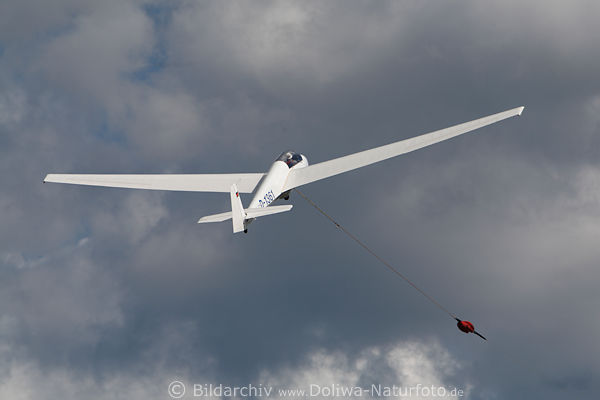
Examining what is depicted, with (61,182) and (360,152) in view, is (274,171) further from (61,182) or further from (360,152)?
(61,182)

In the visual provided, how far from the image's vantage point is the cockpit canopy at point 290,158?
50.8 metres

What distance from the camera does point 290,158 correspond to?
168ft

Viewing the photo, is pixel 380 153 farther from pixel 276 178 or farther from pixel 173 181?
pixel 173 181

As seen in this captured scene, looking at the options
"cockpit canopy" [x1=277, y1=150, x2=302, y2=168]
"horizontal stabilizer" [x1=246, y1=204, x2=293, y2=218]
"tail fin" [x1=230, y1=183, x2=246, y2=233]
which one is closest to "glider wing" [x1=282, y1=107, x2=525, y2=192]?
"cockpit canopy" [x1=277, y1=150, x2=302, y2=168]

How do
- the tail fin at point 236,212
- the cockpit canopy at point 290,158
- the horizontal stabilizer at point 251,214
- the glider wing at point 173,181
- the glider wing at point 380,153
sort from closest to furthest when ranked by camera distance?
the horizontal stabilizer at point 251,214
the tail fin at point 236,212
the glider wing at point 173,181
the glider wing at point 380,153
the cockpit canopy at point 290,158

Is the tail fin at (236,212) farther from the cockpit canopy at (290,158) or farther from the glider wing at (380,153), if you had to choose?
the cockpit canopy at (290,158)

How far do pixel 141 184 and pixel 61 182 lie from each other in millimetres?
5902

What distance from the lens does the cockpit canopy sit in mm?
50756

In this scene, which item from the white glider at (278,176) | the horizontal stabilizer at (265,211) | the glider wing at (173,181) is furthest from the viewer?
the white glider at (278,176)

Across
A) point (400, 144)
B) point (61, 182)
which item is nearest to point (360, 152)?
point (400, 144)

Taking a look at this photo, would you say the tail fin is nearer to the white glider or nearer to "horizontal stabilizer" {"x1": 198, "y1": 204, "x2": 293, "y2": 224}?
"horizontal stabilizer" {"x1": 198, "y1": 204, "x2": 293, "y2": 224}

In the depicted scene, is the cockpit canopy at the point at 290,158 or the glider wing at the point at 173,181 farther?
the cockpit canopy at the point at 290,158

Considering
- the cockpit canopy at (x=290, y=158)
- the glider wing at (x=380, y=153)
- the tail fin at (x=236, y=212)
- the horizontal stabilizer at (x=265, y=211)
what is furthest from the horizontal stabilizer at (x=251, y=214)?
the cockpit canopy at (x=290, y=158)

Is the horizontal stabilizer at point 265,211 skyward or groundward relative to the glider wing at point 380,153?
groundward
